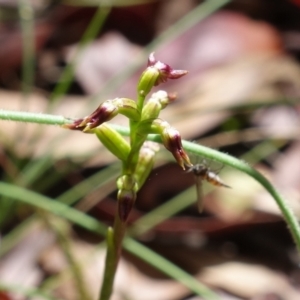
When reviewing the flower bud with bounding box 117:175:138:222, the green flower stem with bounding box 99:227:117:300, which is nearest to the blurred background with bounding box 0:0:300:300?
the green flower stem with bounding box 99:227:117:300

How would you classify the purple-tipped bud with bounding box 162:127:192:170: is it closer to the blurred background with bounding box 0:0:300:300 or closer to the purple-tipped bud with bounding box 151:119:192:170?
the purple-tipped bud with bounding box 151:119:192:170

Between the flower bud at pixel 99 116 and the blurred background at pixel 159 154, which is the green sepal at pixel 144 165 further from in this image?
the blurred background at pixel 159 154

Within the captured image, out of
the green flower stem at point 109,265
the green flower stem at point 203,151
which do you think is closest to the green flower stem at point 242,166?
the green flower stem at point 203,151

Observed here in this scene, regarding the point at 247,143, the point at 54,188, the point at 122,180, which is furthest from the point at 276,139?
the point at 122,180

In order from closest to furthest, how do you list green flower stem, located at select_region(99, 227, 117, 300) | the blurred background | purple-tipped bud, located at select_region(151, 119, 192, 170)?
1. purple-tipped bud, located at select_region(151, 119, 192, 170)
2. green flower stem, located at select_region(99, 227, 117, 300)
3. the blurred background

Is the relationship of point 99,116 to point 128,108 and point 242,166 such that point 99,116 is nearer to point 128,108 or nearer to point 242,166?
point 128,108

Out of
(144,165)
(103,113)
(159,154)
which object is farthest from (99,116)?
(159,154)
